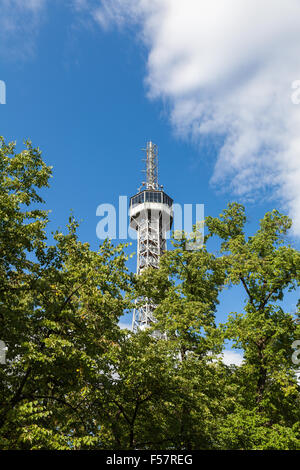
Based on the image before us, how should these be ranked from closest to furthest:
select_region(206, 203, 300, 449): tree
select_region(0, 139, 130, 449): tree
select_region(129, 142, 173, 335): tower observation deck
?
select_region(0, 139, 130, 449): tree < select_region(206, 203, 300, 449): tree < select_region(129, 142, 173, 335): tower observation deck

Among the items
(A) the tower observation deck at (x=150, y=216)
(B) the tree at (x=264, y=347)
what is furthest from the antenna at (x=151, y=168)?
(B) the tree at (x=264, y=347)

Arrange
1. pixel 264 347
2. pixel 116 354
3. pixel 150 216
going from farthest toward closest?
1. pixel 150 216
2. pixel 264 347
3. pixel 116 354

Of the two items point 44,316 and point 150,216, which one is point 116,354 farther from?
point 150,216

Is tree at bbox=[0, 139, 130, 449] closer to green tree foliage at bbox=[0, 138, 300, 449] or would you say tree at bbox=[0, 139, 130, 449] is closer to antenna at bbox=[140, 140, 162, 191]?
green tree foliage at bbox=[0, 138, 300, 449]

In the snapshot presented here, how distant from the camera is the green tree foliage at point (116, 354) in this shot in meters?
10.8

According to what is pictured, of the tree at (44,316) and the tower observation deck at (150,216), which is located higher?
the tower observation deck at (150,216)

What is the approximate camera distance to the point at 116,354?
11.1m

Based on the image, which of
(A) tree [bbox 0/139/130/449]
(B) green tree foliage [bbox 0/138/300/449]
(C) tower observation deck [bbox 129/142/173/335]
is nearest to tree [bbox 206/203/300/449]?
(B) green tree foliage [bbox 0/138/300/449]

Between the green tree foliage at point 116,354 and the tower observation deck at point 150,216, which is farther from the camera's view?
the tower observation deck at point 150,216

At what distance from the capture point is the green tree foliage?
10820 mm

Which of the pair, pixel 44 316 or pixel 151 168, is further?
pixel 151 168

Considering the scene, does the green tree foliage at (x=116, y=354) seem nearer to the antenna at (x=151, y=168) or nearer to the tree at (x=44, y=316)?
the tree at (x=44, y=316)

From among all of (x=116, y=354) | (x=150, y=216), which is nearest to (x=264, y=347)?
(x=116, y=354)

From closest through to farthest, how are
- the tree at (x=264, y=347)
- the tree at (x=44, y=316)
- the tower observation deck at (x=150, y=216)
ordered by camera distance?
the tree at (x=44, y=316), the tree at (x=264, y=347), the tower observation deck at (x=150, y=216)
